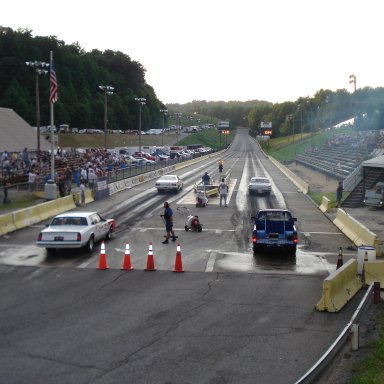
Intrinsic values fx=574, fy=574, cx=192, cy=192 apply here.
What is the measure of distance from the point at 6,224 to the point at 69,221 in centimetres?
574

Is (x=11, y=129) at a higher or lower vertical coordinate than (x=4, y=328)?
higher

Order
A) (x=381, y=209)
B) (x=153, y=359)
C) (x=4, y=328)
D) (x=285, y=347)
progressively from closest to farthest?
(x=153, y=359)
(x=285, y=347)
(x=4, y=328)
(x=381, y=209)

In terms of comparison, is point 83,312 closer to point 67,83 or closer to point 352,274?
point 352,274

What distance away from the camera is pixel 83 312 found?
1266 centimetres

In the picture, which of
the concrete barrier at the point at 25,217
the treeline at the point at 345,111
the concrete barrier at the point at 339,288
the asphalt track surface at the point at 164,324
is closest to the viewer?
the asphalt track surface at the point at 164,324

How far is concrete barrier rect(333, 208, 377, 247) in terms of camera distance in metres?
20.6

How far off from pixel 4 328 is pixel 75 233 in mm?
7660

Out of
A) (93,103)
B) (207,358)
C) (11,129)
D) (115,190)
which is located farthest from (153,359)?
(93,103)

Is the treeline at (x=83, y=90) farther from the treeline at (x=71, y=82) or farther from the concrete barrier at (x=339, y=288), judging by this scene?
the concrete barrier at (x=339, y=288)

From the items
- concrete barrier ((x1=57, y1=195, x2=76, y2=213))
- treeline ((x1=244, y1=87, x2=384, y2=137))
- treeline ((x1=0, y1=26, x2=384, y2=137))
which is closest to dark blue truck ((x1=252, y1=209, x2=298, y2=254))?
concrete barrier ((x1=57, y1=195, x2=76, y2=213))

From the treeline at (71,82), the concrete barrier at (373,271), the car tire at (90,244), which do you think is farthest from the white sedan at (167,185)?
the treeline at (71,82)

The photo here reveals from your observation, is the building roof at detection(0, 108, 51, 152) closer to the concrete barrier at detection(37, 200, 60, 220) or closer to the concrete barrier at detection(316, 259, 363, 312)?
the concrete barrier at detection(37, 200, 60, 220)

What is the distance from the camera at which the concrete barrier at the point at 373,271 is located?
1561cm

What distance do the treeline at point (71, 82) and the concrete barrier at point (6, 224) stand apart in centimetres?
7947
